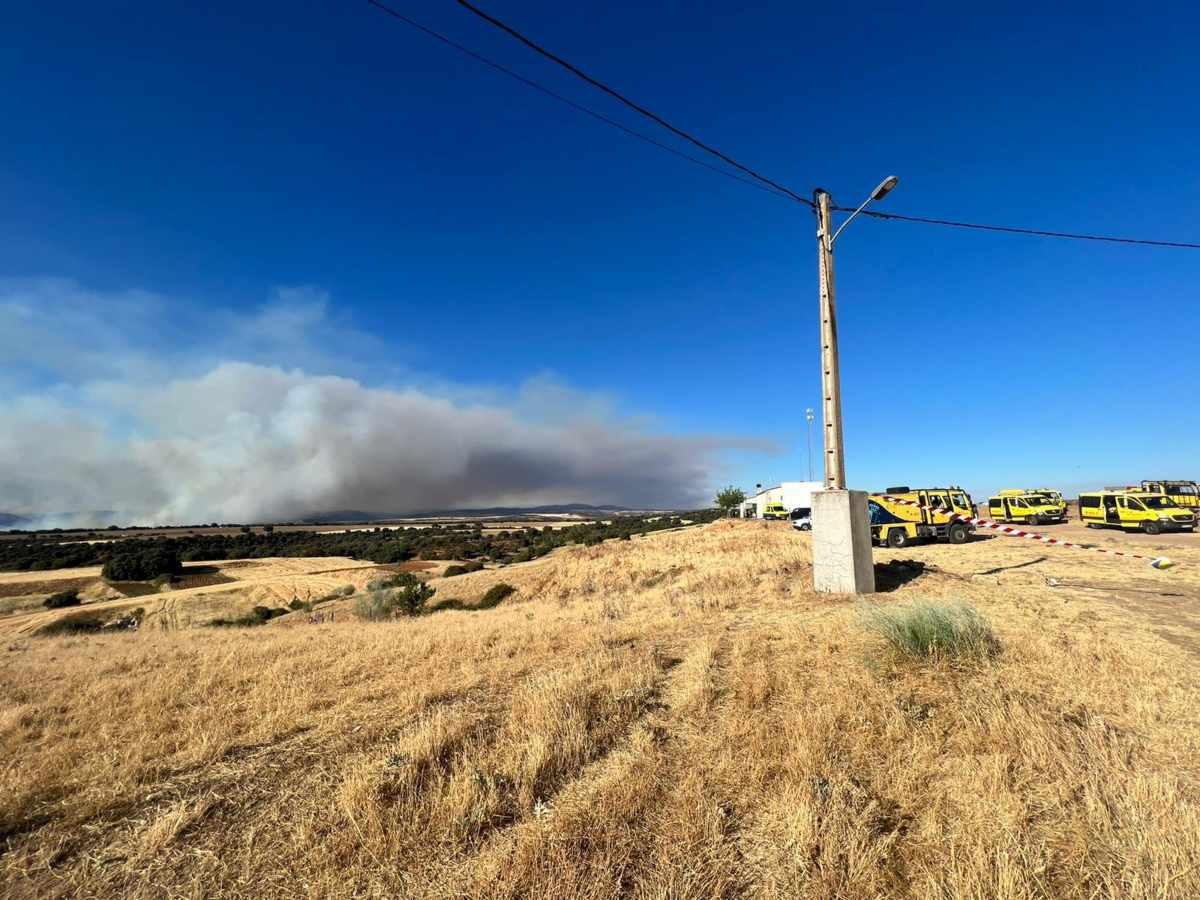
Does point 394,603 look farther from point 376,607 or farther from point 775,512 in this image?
point 775,512

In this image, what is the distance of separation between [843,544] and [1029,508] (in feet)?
135

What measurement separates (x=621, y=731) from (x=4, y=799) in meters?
5.38

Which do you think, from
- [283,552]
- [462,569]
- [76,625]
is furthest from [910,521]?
[283,552]

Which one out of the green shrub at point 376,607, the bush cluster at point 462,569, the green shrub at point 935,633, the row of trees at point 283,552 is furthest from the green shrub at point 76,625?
the green shrub at point 935,633

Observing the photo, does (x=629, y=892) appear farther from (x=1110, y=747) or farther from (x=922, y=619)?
(x=922, y=619)

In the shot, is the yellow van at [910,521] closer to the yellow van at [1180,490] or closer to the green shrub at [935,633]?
the yellow van at [1180,490]

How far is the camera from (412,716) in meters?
5.99

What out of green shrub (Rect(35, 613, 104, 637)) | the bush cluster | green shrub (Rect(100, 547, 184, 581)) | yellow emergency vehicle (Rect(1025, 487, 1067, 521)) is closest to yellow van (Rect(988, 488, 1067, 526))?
yellow emergency vehicle (Rect(1025, 487, 1067, 521))

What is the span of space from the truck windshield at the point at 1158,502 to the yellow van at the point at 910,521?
14571 millimetres

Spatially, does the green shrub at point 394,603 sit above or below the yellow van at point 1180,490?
below

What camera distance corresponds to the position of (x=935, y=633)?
6.92 metres

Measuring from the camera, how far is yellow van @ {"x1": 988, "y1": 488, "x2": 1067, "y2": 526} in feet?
133

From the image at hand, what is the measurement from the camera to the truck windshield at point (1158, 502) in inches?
1259

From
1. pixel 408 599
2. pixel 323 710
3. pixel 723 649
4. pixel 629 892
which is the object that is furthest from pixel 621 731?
pixel 408 599
